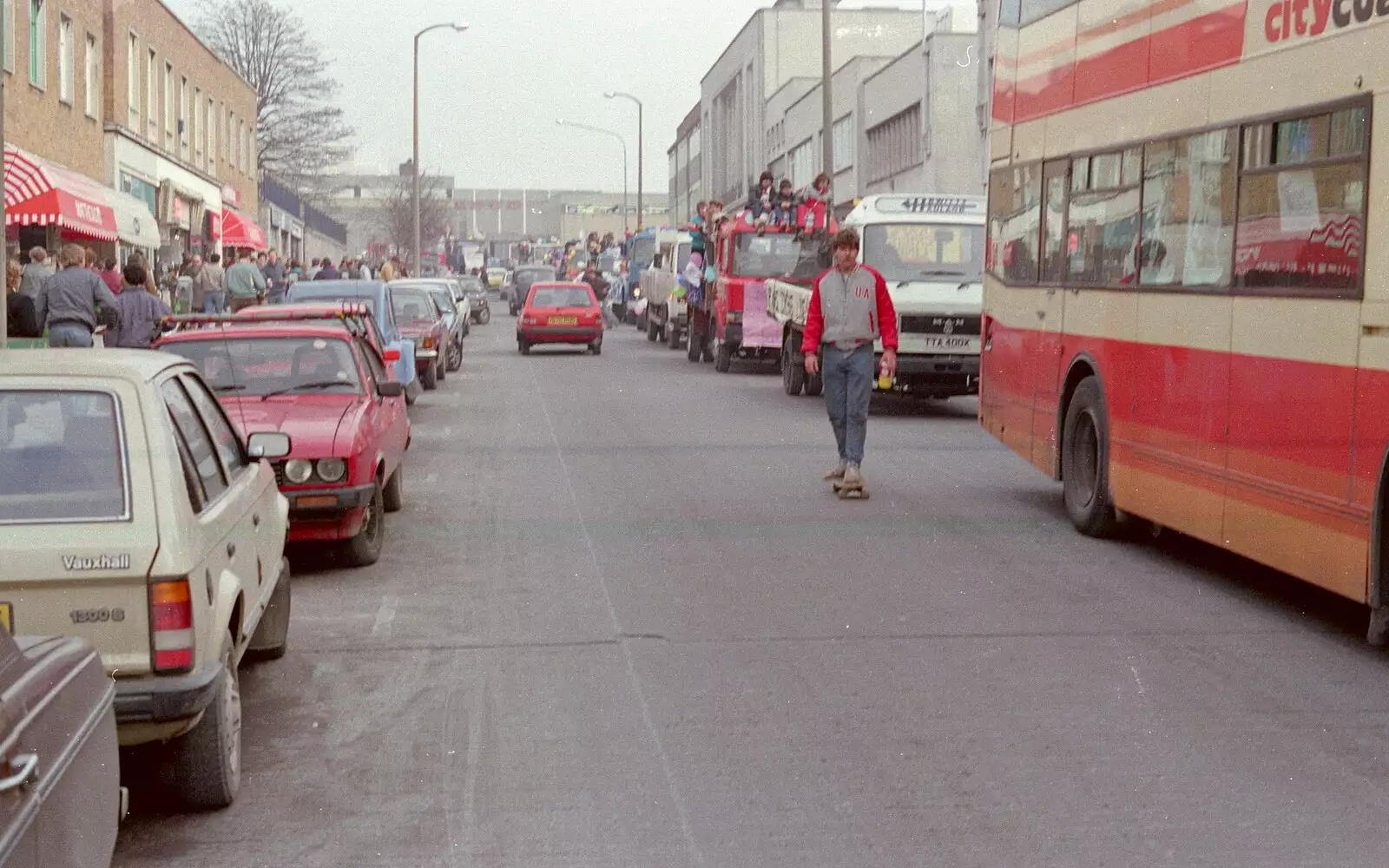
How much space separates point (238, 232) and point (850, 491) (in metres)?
43.0

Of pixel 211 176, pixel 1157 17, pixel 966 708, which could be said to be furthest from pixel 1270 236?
pixel 211 176

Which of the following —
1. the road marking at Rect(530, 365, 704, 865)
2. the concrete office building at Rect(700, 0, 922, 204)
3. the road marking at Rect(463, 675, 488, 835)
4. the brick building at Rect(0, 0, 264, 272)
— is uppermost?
the concrete office building at Rect(700, 0, 922, 204)

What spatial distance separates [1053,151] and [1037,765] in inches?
278

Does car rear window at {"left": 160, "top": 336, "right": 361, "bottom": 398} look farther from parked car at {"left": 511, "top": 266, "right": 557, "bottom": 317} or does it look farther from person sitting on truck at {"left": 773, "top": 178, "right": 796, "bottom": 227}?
parked car at {"left": 511, "top": 266, "right": 557, "bottom": 317}

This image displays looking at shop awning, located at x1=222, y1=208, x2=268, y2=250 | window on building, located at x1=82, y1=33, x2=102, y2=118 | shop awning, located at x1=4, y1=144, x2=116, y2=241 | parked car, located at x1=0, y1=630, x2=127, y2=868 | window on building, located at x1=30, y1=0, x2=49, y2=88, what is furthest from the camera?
shop awning, located at x1=222, y1=208, x2=268, y2=250

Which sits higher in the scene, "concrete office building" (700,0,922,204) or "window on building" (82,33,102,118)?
"concrete office building" (700,0,922,204)

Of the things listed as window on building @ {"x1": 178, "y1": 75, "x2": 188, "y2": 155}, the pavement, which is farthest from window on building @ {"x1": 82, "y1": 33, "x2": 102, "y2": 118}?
the pavement

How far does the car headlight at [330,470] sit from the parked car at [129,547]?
3944mm

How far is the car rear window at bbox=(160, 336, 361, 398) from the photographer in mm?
11242

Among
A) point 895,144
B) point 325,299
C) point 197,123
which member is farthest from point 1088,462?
point 895,144

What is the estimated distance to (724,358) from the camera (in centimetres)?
3020

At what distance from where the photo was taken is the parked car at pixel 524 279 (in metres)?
66.1

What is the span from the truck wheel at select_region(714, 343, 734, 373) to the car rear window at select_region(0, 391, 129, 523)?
24204mm

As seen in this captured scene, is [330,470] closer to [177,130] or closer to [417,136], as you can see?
[177,130]
